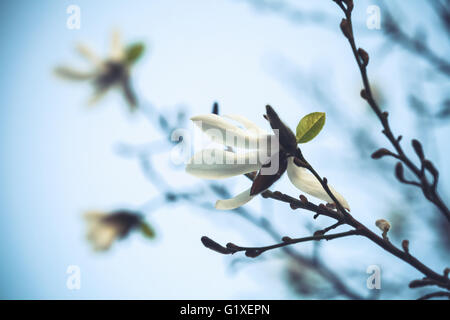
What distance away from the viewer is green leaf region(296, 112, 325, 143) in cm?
38

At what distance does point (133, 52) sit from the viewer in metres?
1.13

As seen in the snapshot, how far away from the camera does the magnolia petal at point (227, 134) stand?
1.25 ft

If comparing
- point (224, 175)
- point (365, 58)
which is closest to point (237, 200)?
point (224, 175)

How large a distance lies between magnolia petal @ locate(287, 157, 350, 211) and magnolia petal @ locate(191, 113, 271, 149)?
0.14 ft

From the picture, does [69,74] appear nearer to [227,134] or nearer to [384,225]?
[227,134]

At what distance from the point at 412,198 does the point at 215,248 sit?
1.00 meters

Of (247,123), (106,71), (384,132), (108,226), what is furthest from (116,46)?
(384,132)

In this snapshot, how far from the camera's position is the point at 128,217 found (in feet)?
3.19

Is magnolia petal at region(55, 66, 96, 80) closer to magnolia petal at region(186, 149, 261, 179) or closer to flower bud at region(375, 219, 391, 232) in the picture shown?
magnolia petal at region(186, 149, 261, 179)

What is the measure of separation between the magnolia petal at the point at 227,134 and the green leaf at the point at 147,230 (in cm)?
62

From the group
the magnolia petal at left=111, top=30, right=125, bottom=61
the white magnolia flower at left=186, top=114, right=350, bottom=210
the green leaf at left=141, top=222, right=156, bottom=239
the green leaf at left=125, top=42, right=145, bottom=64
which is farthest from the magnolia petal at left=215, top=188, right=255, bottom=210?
the magnolia petal at left=111, top=30, right=125, bottom=61

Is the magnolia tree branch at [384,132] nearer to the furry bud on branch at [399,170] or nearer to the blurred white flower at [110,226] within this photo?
the furry bud on branch at [399,170]
